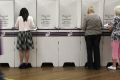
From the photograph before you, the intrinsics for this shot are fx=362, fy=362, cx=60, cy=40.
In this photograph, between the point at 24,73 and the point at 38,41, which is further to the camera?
the point at 38,41

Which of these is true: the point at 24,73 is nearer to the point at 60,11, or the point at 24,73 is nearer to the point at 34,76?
the point at 34,76

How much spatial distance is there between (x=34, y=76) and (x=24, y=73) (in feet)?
1.56

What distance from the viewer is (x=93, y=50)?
893cm

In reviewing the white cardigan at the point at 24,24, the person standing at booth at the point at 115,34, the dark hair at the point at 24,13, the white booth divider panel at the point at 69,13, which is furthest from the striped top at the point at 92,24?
the dark hair at the point at 24,13

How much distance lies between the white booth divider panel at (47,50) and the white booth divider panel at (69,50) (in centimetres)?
A: 13

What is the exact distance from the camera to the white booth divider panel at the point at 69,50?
9109 millimetres

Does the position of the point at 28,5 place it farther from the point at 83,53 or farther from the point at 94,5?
the point at 83,53

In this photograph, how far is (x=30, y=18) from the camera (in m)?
8.78

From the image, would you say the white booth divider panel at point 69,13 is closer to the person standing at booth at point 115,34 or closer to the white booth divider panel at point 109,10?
the white booth divider panel at point 109,10

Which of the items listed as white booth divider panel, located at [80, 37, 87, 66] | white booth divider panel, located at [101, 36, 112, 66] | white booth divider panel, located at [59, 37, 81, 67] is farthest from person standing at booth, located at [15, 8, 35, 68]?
white booth divider panel, located at [101, 36, 112, 66]

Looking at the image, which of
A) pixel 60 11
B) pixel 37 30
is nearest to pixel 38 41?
pixel 37 30

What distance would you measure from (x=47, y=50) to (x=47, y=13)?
3.05 feet

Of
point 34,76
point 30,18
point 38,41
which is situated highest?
point 30,18

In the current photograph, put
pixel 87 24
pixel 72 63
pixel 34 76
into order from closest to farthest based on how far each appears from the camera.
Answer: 1. pixel 34 76
2. pixel 87 24
3. pixel 72 63
